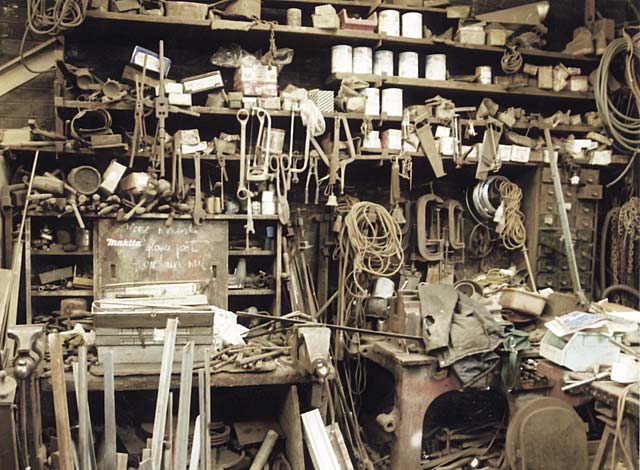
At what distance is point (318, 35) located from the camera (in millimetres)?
4566

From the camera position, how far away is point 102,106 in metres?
4.19

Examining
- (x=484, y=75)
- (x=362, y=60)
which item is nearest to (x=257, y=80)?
(x=362, y=60)

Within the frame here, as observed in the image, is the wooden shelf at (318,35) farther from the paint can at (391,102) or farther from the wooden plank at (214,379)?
the wooden plank at (214,379)

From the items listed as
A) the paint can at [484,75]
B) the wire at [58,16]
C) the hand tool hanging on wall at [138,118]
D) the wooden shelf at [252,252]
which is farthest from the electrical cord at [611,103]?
the wire at [58,16]

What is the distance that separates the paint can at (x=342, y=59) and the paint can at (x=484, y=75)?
1.03 m

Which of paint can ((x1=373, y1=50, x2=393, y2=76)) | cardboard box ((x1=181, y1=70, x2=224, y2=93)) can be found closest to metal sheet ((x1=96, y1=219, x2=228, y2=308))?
cardboard box ((x1=181, y1=70, x2=224, y2=93))

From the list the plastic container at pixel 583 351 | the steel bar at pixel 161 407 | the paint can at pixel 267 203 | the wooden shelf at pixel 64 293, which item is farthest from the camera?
the paint can at pixel 267 203

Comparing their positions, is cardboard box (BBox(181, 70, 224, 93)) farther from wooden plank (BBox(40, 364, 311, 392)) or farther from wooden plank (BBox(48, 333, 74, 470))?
wooden plank (BBox(48, 333, 74, 470))

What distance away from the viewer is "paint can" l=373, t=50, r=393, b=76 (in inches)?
187

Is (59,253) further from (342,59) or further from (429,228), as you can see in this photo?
(429,228)

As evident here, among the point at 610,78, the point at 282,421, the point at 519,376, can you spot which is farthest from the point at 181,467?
the point at 610,78

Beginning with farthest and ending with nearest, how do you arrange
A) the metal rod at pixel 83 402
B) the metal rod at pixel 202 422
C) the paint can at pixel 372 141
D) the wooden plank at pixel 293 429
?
the paint can at pixel 372 141
the wooden plank at pixel 293 429
the metal rod at pixel 202 422
the metal rod at pixel 83 402

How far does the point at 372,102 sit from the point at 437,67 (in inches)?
25.0

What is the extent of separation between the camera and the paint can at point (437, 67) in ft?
16.0
